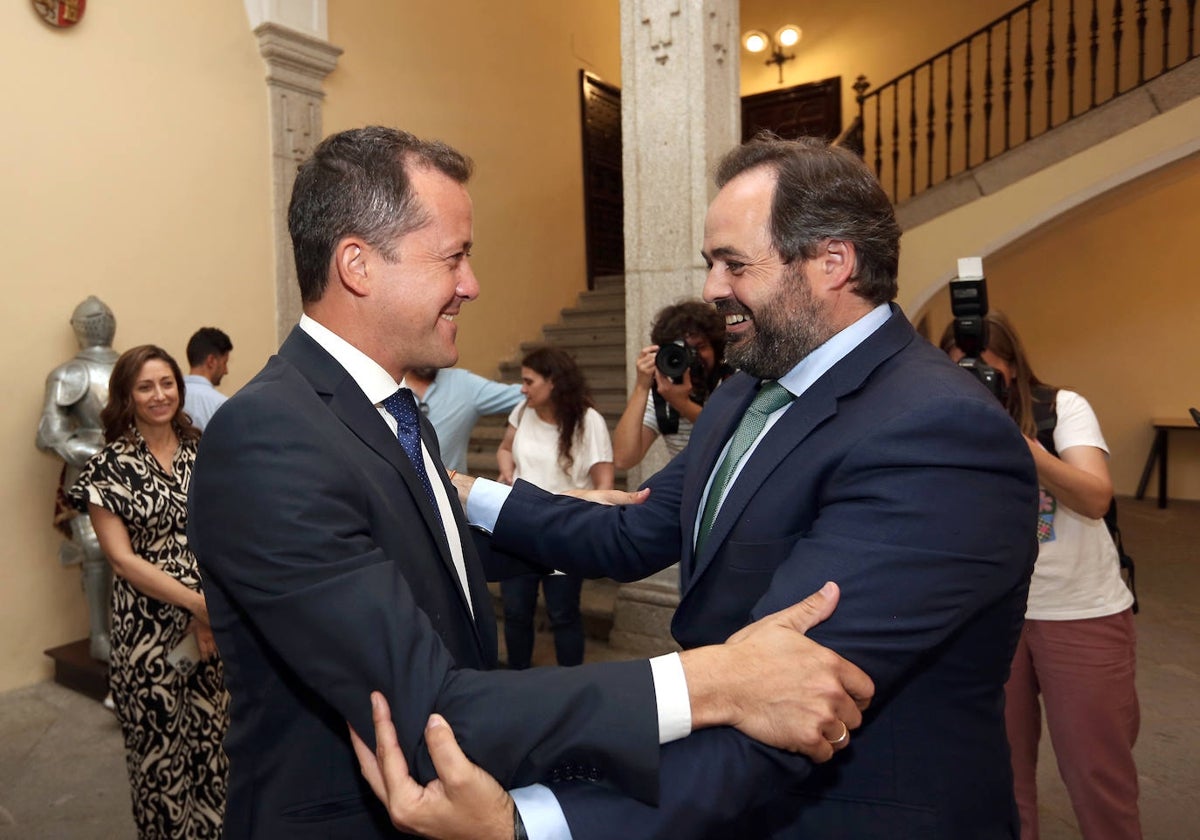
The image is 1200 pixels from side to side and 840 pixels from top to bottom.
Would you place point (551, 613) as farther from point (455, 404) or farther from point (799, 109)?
point (799, 109)

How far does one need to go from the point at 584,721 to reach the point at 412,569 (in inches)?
12.5

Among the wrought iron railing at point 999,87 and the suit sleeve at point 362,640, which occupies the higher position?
the wrought iron railing at point 999,87

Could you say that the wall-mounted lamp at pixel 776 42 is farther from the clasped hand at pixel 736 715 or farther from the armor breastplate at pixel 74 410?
the clasped hand at pixel 736 715

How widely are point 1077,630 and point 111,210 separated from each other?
4.73 m

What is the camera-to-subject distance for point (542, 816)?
3.41ft

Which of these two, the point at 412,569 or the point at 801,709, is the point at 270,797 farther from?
the point at 801,709

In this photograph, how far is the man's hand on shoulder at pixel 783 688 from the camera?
41.3 inches

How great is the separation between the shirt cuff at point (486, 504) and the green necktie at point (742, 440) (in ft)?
1.49

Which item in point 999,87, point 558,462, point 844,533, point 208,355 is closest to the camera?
point 844,533

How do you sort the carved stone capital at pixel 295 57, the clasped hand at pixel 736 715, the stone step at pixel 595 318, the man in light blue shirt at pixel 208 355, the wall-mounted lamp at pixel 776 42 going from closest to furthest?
1. the clasped hand at pixel 736 715
2. the man in light blue shirt at pixel 208 355
3. the carved stone capital at pixel 295 57
4. the stone step at pixel 595 318
5. the wall-mounted lamp at pixel 776 42

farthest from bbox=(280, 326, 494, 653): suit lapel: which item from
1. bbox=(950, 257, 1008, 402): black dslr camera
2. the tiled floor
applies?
the tiled floor

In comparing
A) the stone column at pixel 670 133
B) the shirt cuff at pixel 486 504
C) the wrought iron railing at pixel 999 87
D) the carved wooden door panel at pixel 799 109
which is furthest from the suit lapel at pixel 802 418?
the carved wooden door panel at pixel 799 109

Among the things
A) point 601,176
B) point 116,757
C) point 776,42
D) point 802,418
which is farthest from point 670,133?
point 776,42

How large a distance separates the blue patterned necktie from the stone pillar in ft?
14.2
